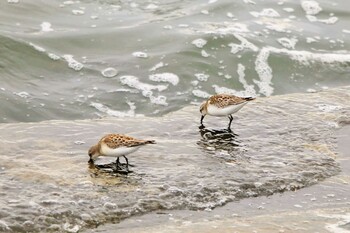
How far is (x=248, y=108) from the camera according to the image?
10203mm

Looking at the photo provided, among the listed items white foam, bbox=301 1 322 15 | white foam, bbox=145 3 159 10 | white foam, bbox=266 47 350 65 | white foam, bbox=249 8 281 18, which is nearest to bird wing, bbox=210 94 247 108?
white foam, bbox=266 47 350 65

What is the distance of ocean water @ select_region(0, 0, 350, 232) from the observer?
698 cm

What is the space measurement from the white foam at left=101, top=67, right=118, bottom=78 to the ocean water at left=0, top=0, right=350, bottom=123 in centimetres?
2

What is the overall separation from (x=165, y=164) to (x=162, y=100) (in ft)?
18.7

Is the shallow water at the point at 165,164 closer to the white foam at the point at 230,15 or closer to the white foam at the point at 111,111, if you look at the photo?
the white foam at the point at 111,111

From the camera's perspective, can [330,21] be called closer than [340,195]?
No

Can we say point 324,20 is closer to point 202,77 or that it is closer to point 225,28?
point 225,28

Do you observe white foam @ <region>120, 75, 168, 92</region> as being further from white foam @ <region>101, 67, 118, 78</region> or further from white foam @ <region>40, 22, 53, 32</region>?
white foam @ <region>40, 22, 53, 32</region>

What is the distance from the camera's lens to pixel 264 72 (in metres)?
15.4

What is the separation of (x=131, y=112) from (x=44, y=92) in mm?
1654

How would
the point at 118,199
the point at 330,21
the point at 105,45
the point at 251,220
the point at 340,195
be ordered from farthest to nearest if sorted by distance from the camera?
the point at 330,21 → the point at 105,45 → the point at 340,195 → the point at 118,199 → the point at 251,220

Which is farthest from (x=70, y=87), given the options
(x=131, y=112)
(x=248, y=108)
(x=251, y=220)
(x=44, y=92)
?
(x=251, y=220)

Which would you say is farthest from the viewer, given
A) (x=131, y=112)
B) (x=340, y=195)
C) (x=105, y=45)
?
(x=105, y=45)

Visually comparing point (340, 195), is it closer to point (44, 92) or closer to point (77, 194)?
point (77, 194)
